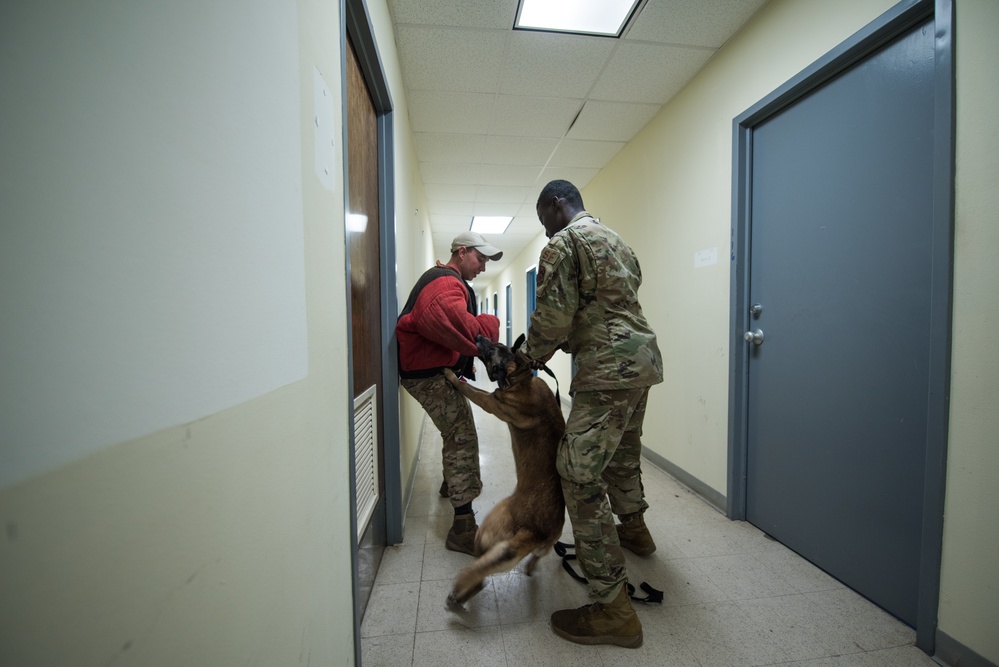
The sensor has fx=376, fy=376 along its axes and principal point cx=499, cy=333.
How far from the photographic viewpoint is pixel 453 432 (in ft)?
6.48

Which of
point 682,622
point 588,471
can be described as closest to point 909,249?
point 588,471

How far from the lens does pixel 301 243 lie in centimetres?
75

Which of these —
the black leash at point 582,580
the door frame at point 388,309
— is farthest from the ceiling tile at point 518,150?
the black leash at point 582,580

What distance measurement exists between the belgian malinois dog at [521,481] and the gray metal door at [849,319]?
1.26 metres

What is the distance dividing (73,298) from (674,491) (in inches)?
115

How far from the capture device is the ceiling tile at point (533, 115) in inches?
106

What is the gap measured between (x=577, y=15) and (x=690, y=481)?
9.40 feet

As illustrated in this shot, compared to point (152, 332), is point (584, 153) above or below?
above

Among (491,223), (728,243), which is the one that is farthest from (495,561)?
(491,223)

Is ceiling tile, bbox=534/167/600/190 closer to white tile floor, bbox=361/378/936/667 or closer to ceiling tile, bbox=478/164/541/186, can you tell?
ceiling tile, bbox=478/164/541/186

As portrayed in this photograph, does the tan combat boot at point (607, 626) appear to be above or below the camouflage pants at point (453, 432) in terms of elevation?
below

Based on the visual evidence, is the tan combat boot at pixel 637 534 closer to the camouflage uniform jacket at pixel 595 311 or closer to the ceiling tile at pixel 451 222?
the camouflage uniform jacket at pixel 595 311

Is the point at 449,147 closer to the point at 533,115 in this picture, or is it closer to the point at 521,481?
the point at 533,115

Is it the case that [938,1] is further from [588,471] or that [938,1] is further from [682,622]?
[682,622]
